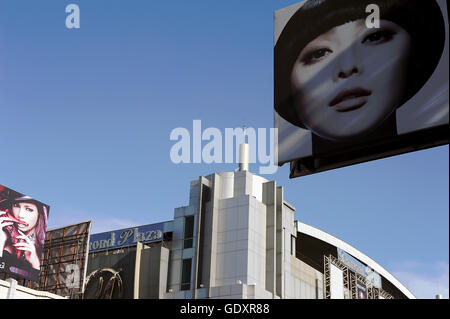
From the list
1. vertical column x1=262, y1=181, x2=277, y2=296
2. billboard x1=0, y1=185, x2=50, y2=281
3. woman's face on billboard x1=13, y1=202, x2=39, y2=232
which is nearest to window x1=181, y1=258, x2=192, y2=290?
vertical column x1=262, y1=181, x2=277, y2=296

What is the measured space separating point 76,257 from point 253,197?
1522 cm

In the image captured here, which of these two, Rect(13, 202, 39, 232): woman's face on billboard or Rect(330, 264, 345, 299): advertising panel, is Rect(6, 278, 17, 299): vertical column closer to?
Rect(13, 202, 39, 232): woman's face on billboard

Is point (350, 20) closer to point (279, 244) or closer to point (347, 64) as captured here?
point (347, 64)

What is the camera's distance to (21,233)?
51.6 m

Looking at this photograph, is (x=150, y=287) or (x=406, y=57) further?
(x=150, y=287)

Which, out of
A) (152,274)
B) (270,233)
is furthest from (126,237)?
(270,233)

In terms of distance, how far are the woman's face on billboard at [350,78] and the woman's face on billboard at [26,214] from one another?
27083mm

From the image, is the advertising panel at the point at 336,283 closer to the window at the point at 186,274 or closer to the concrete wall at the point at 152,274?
the window at the point at 186,274

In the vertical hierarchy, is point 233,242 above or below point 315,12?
below

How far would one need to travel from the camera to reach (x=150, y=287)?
167ft
